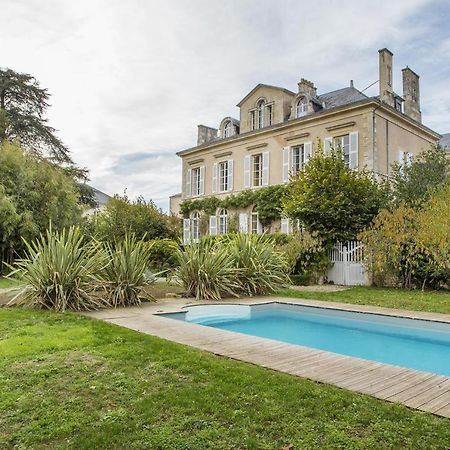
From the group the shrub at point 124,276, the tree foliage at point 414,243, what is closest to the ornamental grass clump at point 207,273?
the shrub at point 124,276

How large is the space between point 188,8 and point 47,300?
6.76 m

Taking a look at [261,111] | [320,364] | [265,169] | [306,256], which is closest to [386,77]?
[261,111]

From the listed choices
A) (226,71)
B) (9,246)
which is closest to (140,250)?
(226,71)

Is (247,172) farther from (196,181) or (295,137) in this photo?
(196,181)

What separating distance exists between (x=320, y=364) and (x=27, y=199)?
1557cm

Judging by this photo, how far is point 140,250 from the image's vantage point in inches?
381

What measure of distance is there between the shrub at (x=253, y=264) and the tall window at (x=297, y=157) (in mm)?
10267

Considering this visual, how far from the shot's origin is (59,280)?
8.23m

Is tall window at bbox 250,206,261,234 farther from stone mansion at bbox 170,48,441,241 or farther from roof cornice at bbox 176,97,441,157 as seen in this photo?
roof cornice at bbox 176,97,441,157

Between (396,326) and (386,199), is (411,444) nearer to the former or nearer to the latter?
(396,326)

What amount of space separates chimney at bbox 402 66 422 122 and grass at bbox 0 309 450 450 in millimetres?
20249

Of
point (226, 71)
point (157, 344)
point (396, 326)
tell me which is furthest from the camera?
point (226, 71)

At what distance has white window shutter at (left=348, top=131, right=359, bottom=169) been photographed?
60.4 feet

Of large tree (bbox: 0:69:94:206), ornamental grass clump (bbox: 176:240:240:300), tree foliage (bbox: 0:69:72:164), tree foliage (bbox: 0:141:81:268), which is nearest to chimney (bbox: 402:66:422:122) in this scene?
ornamental grass clump (bbox: 176:240:240:300)
